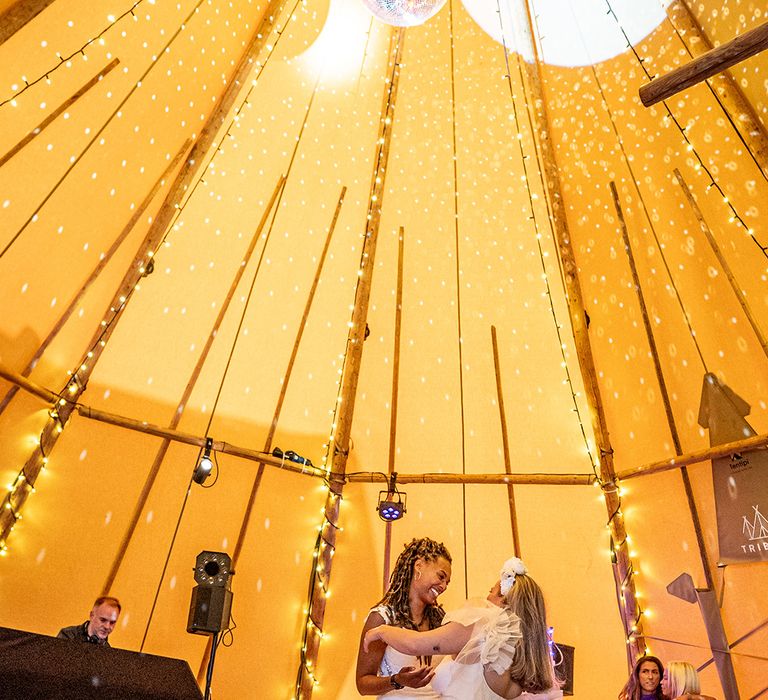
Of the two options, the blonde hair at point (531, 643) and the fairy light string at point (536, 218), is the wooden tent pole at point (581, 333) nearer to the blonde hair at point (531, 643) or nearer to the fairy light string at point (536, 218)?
the fairy light string at point (536, 218)

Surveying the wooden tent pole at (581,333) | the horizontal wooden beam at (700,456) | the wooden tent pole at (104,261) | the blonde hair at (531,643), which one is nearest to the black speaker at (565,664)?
the wooden tent pole at (581,333)

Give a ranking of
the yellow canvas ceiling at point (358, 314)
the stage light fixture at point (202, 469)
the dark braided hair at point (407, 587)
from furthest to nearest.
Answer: the stage light fixture at point (202, 469) < the yellow canvas ceiling at point (358, 314) < the dark braided hair at point (407, 587)

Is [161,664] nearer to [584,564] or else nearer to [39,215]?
[39,215]

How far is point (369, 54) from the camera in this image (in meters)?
4.12

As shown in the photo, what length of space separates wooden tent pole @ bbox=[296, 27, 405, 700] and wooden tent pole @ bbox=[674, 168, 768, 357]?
70.8 inches

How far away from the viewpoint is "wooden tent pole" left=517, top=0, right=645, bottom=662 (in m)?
4.04

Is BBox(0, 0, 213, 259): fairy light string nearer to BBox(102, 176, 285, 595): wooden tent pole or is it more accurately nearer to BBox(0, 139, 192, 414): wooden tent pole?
BBox(0, 139, 192, 414): wooden tent pole

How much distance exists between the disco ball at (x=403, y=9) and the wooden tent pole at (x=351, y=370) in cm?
105

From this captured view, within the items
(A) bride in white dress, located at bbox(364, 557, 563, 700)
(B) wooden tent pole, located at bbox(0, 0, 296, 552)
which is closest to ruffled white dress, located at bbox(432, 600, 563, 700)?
(A) bride in white dress, located at bbox(364, 557, 563, 700)

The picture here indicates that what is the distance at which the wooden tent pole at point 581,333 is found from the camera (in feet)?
13.2

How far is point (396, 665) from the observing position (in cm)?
233

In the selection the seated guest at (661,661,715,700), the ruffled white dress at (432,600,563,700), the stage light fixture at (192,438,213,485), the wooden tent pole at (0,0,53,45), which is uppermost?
the wooden tent pole at (0,0,53,45)

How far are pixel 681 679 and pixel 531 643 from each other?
1.86 meters

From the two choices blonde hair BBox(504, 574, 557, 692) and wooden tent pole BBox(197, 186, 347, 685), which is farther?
wooden tent pole BBox(197, 186, 347, 685)
